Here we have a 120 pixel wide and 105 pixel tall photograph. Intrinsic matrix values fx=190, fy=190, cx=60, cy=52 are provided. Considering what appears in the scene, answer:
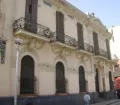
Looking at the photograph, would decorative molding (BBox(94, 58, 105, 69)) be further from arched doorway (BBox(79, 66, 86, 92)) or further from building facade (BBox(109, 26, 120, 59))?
building facade (BBox(109, 26, 120, 59))

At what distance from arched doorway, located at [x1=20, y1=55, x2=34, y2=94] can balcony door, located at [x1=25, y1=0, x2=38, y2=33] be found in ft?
6.54

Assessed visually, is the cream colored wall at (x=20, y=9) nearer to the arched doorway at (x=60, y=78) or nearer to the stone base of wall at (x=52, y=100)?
the arched doorway at (x=60, y=78)

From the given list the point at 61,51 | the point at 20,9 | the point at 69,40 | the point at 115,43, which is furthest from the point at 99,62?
the point at 115,43

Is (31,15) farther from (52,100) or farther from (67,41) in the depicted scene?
(52,100)

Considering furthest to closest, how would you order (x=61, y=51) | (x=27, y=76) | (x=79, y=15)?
(x=79, y=15), (x=61, y=51), (x=27, y=76)

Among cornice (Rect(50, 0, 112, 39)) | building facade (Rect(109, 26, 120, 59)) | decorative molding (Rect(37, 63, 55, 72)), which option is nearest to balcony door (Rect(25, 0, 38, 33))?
cornice (Rect(50, 0, 112, 39))

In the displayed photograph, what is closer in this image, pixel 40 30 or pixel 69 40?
pixel 40 30

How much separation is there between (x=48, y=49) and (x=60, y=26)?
9.55ft

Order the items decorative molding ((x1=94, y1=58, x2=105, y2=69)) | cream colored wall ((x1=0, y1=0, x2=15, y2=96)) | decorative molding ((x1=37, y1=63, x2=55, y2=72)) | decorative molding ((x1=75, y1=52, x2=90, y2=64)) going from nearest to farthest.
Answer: cream colored wall ((x1=0, y1=0, x2=15, y2=96))
decorative molding ((x1=37, y1=63, x2=55, y2=72))
decorative molding ((x1=75, y1=52, x2=90, y2=64))
decorative molding ((x1=94, y1=58, x2=105, y2=69))

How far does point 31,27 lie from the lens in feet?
42.5

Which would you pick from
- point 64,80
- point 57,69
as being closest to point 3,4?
point 57,69

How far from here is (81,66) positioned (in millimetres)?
18094

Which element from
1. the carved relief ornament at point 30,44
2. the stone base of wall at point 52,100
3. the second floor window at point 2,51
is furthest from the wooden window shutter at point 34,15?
the stone base of wall at point 52,100

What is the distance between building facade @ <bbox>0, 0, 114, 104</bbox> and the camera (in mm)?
11562
